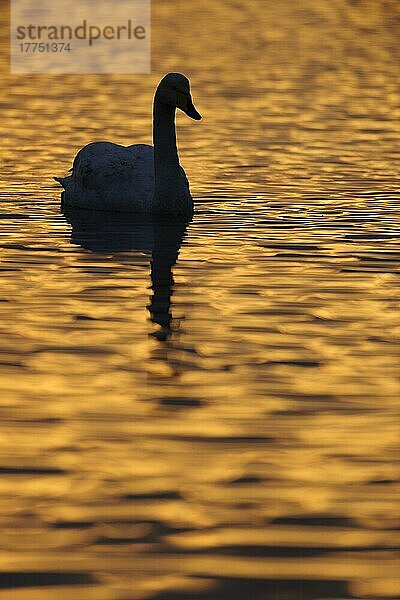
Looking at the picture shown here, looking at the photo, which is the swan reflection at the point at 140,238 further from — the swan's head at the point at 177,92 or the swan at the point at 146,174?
the swan's head at the point at 177,92

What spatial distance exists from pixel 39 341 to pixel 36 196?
9808 mm

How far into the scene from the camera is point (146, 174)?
2175 cm

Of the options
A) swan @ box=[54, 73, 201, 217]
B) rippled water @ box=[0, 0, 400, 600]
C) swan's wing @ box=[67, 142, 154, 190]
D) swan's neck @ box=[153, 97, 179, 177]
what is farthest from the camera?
swan's wing @ box=[67, 142, 154, 190]

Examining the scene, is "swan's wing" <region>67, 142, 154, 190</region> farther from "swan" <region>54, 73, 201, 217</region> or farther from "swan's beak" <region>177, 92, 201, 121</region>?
"swan's beak" <region>177, 92, 201, 121</region>

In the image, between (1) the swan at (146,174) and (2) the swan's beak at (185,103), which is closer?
(1) the swan at (146,174)

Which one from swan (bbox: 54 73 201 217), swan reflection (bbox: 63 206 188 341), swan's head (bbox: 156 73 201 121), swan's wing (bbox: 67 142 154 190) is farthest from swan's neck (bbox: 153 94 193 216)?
swan's wing (bbox: 67 142 154 190)

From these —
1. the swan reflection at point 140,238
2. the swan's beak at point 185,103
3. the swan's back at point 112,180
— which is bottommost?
the swan reflection at point 140,238

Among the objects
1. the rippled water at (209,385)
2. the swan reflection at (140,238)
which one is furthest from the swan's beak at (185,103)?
the swan reflection at (140,238)

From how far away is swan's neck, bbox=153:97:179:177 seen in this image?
21078 mm

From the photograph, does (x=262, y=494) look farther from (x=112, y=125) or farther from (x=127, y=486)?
(x=112, y=125)

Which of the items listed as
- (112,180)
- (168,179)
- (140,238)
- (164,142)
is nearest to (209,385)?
(140,238)

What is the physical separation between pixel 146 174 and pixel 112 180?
0.44m

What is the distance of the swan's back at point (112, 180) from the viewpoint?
840 inches

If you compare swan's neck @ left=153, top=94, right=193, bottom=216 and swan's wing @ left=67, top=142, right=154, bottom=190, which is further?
swan's wing @ left=67, top=142, right=154, bottom=190
